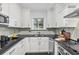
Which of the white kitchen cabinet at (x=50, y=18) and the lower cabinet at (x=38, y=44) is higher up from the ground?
the white kitchen cabinet at (x=50, y=18)

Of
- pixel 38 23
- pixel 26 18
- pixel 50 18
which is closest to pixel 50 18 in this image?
pixel 50 18

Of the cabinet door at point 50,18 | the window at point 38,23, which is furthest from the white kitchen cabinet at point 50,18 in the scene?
the window at point 38,23

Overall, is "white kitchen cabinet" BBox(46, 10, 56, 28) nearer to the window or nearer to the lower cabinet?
the window

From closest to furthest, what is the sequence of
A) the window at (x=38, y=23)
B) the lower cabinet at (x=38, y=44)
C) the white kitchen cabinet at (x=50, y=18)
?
the lower cabinet at (x=38, y=44) → the white kitchen cabinet at (x=50, y=18) → the window at (x=38, y=23)

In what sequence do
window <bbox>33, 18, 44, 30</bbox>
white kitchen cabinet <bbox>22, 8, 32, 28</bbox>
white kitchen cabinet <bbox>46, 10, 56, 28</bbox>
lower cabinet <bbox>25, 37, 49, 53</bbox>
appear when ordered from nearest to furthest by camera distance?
lower cabinet <bbox>25, 37, 49, 53</bbox>, white kitchen cabinet <bbox>22, 8, 32, 28</bbox>, white kitchen cabinet <bbox>46, 10, 56, 28</bbox>, window <bbox>33, 18, 44, 30</bbox>

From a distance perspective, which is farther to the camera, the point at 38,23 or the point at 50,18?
the point at 38,23

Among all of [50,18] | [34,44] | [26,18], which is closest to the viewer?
[34,44]

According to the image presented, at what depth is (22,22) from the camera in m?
4.24

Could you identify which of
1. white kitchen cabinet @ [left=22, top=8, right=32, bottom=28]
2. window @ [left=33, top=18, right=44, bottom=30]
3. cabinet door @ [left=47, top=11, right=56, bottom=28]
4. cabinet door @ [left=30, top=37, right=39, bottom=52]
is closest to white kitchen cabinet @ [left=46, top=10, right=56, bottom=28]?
cabinet door @ [left=47, top=11, right=56, bottom=28]

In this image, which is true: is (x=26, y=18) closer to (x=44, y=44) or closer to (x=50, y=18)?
(x=50, y=18)

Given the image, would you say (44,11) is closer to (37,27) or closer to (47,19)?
(47,19)

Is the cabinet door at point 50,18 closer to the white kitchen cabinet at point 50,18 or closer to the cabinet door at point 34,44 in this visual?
the white kitchen cabinet at point 50,18

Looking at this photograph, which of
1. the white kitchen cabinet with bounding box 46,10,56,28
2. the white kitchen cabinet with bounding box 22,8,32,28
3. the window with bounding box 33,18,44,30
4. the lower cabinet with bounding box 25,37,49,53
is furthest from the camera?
the window with bounding box 33,18,44,30

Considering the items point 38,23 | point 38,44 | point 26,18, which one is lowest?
point 38,44
